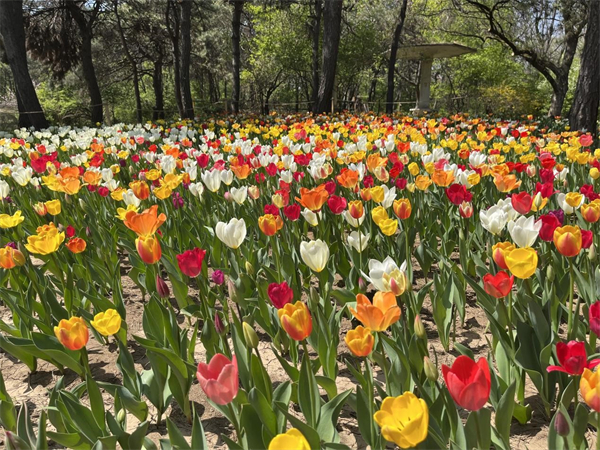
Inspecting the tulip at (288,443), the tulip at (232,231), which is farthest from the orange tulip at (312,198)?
the tulip at (288,443)

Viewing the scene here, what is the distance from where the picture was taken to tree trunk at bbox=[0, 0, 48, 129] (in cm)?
1253

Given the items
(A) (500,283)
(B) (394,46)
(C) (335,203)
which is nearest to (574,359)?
(A) (500,283)

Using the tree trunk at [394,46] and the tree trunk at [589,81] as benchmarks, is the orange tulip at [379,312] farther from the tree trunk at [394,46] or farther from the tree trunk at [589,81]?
the tree trunk at [394,46]

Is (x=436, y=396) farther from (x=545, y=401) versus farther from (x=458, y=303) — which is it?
(x=458, y=303)

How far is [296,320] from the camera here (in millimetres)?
1241

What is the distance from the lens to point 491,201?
11.8 ft

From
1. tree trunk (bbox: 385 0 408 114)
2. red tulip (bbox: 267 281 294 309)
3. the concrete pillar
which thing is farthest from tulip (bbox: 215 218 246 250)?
the concrete pillar

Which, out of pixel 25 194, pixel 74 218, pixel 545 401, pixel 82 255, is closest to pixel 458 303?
pixel 545 401

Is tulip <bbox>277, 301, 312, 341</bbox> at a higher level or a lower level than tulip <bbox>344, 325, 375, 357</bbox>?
higher

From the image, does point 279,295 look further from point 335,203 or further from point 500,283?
point 335,203

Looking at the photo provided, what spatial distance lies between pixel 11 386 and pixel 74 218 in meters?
1.78

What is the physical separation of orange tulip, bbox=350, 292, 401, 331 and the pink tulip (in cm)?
34

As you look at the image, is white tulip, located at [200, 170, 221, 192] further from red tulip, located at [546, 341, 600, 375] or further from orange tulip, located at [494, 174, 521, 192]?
red tulip, located at [546, 341, 600, 375]

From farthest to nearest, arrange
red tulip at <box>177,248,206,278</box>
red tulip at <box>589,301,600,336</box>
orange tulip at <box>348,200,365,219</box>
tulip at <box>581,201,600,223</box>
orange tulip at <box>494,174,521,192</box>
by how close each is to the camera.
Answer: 1. orange tulip at <box>494,174,521,192</box>
2. orange tulip at <box>348,200,365,219</box>
3. tulip at <box>581,201,600,223</box>
4. red tulip at <box>177,248,206,278</box>
5. red tulip at <box>589,301,600,336</box>
